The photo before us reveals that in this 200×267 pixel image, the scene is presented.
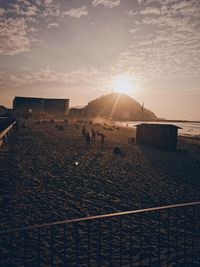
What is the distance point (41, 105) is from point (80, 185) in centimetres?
8551

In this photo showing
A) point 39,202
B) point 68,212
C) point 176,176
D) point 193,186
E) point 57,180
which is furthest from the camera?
point 176,176

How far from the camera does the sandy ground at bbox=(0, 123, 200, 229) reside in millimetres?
8758

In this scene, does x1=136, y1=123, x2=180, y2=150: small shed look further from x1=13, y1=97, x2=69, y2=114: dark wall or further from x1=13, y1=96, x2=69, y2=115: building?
x1=13, y1=97, x2=69, y2=114: dark wall

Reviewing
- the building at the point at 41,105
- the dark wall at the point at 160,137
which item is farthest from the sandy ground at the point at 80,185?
the building at the point at 41,105

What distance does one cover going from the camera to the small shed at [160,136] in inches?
1127

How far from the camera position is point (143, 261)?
6.05m

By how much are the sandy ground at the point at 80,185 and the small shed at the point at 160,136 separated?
915cm

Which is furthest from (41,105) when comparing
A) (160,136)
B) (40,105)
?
(160,136)

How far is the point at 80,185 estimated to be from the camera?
12.0m

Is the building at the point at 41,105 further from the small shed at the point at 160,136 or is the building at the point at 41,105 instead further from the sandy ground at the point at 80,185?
the sandy ground at the point at 80,185

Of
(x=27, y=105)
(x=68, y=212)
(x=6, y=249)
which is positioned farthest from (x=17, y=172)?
(x=27, y=105)

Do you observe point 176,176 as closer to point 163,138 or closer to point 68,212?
point 68,212

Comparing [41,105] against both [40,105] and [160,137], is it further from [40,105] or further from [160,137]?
[160,137]

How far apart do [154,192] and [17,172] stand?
773cm
